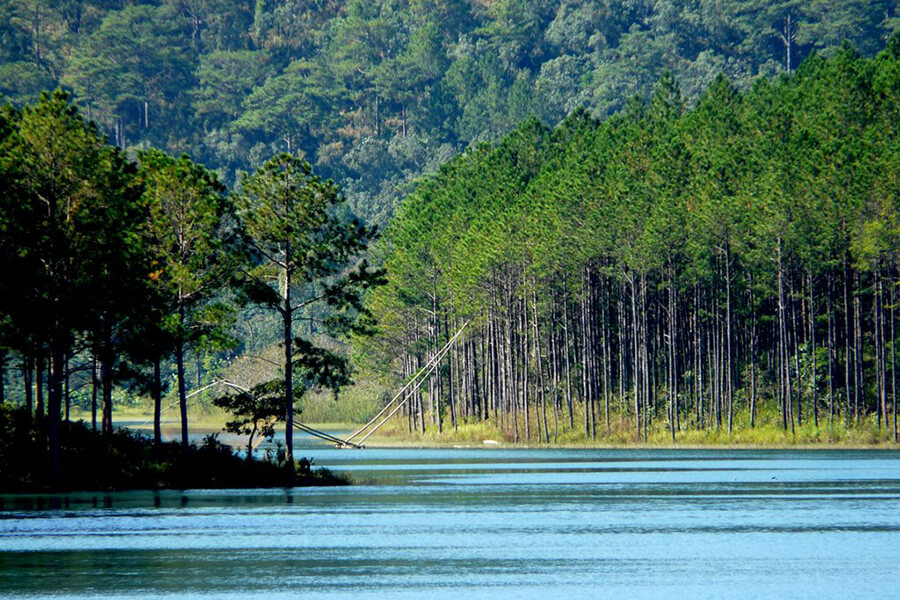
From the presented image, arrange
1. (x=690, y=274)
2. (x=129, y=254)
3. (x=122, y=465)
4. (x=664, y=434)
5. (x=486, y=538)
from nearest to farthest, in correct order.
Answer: (x=486, y=538), (x=129, y=254), (x=122, y=465), (x=690, y=274), (x=664, y=434)

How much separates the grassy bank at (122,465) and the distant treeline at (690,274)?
110 ft

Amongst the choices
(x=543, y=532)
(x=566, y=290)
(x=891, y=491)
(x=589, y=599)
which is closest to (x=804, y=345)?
(x=566, y=290)

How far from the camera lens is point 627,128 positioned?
129 metres

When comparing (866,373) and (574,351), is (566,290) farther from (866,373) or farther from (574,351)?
(866,373)

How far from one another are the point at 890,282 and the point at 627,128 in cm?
3674

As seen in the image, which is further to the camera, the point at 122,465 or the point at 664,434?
the point at 664,434

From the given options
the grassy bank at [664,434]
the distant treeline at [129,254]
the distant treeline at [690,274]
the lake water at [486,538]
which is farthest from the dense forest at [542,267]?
the lake water at [486,538]

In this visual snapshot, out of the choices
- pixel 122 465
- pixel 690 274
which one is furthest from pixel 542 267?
pixel 122 465

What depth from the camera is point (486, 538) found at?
180 feet

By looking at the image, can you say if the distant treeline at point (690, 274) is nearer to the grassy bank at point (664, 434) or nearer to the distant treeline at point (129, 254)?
the grassy bank at point (664, 434)

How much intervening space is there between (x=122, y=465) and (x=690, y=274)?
43994 mm

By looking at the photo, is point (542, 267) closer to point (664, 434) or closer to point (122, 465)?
point (664, 434)

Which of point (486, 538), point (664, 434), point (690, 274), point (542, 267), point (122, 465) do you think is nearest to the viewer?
point (486, 538)

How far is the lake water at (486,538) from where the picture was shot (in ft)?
143
